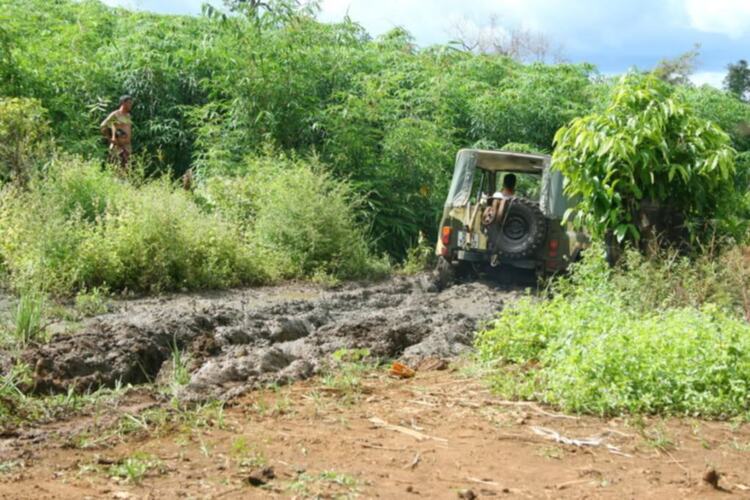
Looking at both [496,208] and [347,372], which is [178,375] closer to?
[347,372]

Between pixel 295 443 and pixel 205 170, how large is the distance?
38.0 ft

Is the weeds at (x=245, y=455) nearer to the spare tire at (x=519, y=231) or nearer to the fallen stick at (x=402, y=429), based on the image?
the fallen stick at (x=402, y=429)

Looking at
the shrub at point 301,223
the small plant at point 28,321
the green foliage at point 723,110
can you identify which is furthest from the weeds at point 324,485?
the green foliage at point 723,110

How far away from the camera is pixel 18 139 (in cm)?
1291

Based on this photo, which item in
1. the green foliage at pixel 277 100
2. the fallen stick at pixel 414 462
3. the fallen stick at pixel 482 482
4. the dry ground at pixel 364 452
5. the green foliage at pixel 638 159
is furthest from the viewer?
the green foliage at pixel 277 100

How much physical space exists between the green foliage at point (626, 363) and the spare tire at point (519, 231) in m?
5.00

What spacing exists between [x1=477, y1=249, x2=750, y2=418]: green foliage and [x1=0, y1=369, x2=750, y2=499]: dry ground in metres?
0.16

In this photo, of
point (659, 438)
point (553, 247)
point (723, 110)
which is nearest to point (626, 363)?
point (659, 438)

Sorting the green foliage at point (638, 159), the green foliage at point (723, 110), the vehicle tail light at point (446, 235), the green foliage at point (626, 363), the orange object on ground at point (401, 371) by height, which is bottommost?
the orange object on ground at point (401, 371)

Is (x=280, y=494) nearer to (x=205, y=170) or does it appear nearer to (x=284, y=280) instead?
(x=284, y=280)

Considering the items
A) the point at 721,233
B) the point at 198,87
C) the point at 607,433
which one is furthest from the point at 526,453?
the point at 198,87

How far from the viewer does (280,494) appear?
400cm

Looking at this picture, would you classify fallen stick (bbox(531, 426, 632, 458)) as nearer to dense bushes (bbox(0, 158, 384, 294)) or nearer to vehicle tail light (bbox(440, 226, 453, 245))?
dense bushes (bbox(0, 158, 384, 294))

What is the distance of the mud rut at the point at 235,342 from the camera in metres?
6.37
